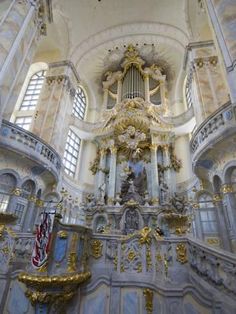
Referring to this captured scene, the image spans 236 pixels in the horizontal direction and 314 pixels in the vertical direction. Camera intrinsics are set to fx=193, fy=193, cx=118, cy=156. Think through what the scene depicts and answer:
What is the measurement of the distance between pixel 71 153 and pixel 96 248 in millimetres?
9888

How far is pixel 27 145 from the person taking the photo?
8.14 metres

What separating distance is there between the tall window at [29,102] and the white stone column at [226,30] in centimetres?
1085

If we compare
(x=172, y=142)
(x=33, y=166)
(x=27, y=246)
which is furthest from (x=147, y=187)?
(x=27, y=246)

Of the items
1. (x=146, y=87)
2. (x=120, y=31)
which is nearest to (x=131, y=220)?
(x=146, y=87)

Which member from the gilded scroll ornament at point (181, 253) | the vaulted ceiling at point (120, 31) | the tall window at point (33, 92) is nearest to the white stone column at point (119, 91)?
the vaulted ceiling at point (120, 31)

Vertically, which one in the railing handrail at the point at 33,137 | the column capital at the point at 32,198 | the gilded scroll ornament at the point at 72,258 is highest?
the railing handrail at the point at 33,137

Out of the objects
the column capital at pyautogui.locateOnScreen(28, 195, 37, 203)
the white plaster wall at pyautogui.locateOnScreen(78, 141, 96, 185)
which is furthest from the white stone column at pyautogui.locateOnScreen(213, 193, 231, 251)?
the white plaster wall at pyautogui.locateOnScreen(78, 141, 96, 185)

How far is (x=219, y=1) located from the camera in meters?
6.89

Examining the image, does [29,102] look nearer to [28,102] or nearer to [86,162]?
[28,102]

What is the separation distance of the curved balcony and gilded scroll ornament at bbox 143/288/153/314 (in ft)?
16.0

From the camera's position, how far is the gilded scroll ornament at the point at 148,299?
4.42 meters

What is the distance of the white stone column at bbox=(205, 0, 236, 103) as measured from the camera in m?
5.78

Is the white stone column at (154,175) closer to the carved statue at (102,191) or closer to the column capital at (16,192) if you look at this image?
the carved statue at (102,191)

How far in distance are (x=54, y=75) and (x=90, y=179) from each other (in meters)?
7.62
